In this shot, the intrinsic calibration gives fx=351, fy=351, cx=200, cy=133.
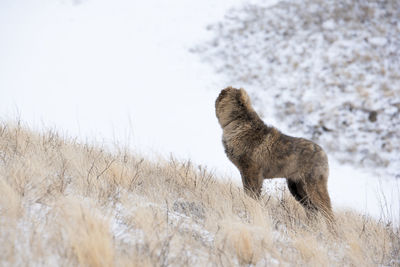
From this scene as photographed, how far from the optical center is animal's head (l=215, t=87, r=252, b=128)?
169 inches

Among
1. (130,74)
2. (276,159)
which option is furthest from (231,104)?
(130,74)

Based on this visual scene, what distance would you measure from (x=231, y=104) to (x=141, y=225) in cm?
230

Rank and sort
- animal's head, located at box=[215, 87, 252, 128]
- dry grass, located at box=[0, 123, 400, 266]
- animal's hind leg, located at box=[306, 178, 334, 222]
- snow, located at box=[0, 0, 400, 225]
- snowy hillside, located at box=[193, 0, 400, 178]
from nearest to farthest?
dry grass, located at box=[0, 123, 400, 266], animal's hind leg, located at box=[306, 178, 334, 222], animal's head, located at box=[215, 87, 252, 128], snow, located at box=[0, 0, 400, 225], snowy hillside, located at box=[193, 0, 400, 178]

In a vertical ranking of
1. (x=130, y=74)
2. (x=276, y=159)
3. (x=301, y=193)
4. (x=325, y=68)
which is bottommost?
(x=301, y=193)

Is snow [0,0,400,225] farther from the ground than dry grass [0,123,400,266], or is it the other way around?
snow [0,0,400,225]

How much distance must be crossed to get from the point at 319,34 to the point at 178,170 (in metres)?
8.70

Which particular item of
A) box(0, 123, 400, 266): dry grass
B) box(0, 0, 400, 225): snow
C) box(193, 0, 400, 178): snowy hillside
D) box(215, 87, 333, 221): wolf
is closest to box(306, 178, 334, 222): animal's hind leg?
box(215, 87, 333, 221): wolf

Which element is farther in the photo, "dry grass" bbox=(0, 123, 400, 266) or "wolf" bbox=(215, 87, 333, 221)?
"wolf" bbox=(215, 87, 333, 221)

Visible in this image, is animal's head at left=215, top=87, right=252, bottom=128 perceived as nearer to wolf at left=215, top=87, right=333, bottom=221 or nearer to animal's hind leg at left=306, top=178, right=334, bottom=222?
wolf at left=215, top=87, right=333, bottom=221

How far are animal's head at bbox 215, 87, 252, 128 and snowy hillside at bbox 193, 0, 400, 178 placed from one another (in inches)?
176

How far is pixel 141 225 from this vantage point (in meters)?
2.46

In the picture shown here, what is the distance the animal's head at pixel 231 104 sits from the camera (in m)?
4.30

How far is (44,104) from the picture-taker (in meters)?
8.91

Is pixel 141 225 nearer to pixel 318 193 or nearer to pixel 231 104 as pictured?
pixel 318 193
